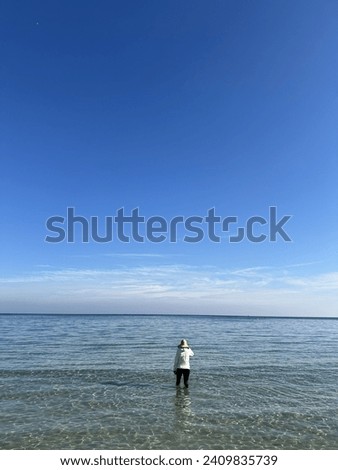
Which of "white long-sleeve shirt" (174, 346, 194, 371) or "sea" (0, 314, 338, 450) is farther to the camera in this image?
"white long-sleeve shirt" (174, 346, 194, 371)

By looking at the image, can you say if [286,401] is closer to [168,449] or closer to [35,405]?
[168,449]

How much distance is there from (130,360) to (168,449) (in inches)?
680

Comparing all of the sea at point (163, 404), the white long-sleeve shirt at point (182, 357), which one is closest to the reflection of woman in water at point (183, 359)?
the white long-sleeve shirt at point (182, 357)

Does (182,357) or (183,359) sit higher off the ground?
(182,357)

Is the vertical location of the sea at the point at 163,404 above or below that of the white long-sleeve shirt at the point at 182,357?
below

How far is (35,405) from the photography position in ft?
51.6

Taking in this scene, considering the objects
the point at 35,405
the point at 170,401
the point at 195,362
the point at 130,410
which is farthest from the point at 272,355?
the point at 35,405

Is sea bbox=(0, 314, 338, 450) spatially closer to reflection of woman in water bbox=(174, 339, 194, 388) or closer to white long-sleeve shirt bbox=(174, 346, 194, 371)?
reflection of woman in water bbox=(174, 339, 194, 388)

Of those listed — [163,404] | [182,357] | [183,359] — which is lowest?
[163,404]

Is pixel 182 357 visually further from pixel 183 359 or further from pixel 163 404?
pixel 163 404

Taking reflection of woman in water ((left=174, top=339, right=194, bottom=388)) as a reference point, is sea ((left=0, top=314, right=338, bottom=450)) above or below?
below

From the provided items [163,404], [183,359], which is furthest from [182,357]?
[163,404]

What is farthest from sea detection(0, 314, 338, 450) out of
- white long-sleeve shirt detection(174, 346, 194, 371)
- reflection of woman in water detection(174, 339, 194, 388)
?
white long-sleeve shirt detection(174, 346, 194, 371)

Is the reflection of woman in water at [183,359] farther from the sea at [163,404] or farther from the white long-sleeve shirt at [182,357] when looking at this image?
the sea at [163,404]
